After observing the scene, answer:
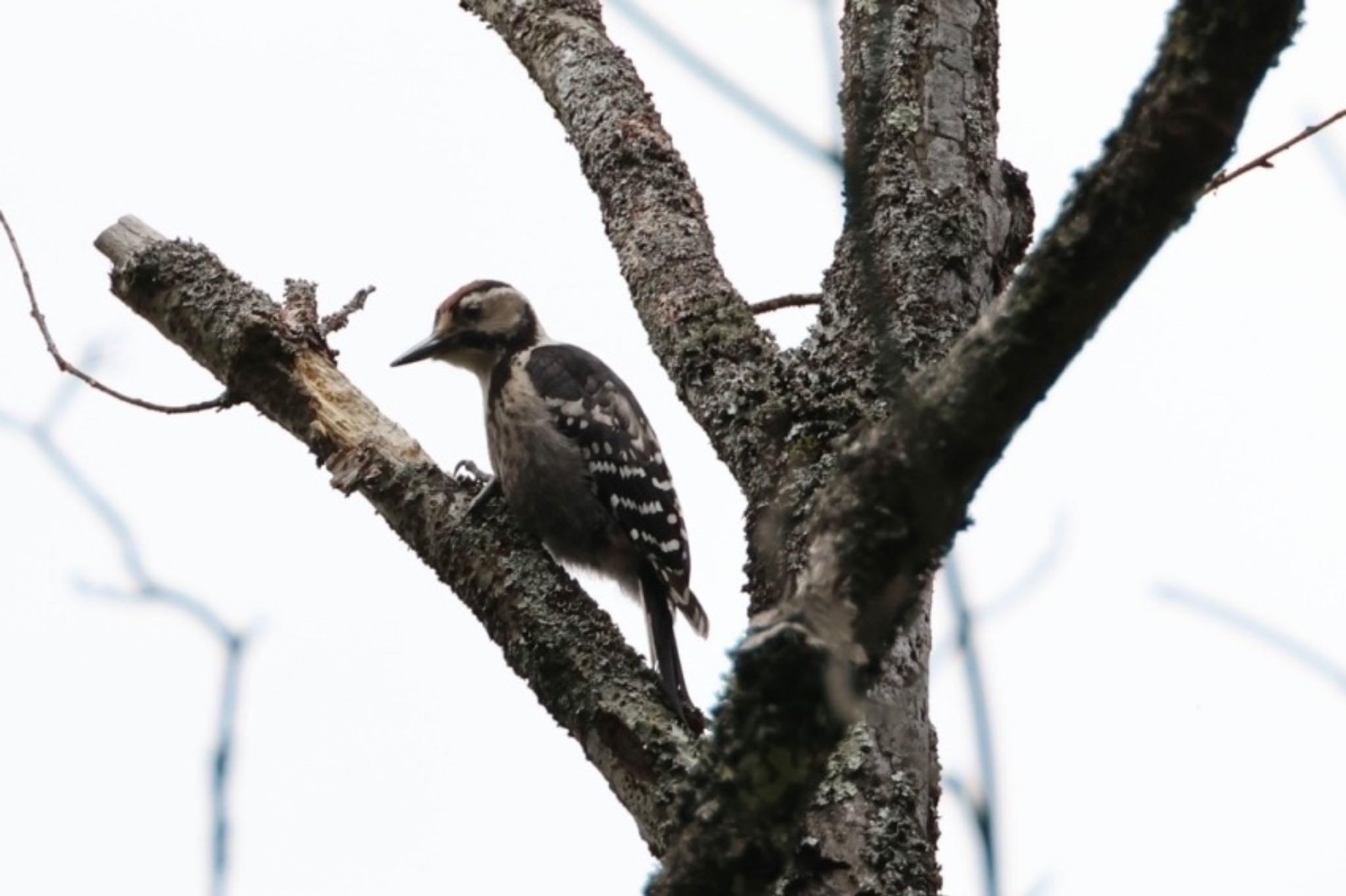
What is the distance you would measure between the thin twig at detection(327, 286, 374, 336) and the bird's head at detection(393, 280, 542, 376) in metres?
1.57

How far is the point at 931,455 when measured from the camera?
5.46 ft

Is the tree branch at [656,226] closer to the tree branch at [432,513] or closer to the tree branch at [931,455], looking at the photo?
the tree branch at [432,513]

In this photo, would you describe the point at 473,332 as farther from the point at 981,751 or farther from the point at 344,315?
the point at 981,751

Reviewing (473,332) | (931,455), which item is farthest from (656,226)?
(931,455)

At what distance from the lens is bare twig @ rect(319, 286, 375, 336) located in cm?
364

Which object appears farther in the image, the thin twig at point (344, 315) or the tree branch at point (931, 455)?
the thin twig at point (344, 315)

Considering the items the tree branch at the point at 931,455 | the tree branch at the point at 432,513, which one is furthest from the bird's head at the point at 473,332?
the tree branch at the point at 931,455

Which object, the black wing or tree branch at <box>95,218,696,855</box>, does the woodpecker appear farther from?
tree branch at <box>95,218,696,855</box>

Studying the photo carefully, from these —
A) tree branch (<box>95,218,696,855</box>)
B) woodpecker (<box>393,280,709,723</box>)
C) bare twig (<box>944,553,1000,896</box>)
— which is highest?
woodpecker (<box>393,280,709,723</box>)

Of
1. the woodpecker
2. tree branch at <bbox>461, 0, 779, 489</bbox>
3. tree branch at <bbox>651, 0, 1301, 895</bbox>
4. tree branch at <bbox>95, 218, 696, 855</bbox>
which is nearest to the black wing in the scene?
the woodpecker

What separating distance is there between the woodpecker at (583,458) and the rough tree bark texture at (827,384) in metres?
0.82

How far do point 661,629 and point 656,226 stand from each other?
1187 mm

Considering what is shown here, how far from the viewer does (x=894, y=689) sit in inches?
102

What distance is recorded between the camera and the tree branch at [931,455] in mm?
1558
